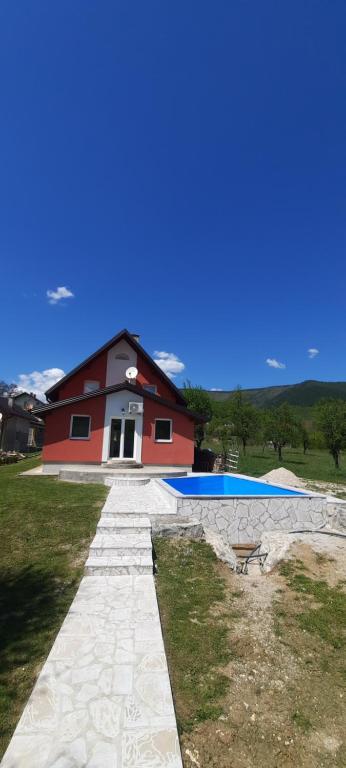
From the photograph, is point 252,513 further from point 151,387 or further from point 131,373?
point 151,387

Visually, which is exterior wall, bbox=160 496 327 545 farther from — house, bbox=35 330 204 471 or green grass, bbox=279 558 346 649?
house, bbox=35 330 204 471

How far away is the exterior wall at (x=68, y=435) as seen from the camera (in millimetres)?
17766

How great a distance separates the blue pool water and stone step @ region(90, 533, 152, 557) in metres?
5.48

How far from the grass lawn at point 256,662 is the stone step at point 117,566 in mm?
360

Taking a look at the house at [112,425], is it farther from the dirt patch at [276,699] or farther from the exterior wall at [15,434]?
the exterior wall at [15,434]

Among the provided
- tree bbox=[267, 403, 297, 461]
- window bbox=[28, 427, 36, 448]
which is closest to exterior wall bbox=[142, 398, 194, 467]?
window bbox=[28, 427, 36, 448]

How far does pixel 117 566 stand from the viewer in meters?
6.50

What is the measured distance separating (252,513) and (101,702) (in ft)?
26.1

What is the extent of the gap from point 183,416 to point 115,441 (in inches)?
161

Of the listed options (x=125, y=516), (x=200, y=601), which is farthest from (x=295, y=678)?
(x=125, y=516)

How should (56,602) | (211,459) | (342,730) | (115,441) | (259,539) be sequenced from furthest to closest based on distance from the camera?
(211,459) < (115,441) < (259,539) < (56,602) < (342,730)

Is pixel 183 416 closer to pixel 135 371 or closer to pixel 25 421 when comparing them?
pixel 135 371

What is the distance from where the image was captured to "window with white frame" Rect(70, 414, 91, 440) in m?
18.2

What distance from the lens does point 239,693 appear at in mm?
3818
